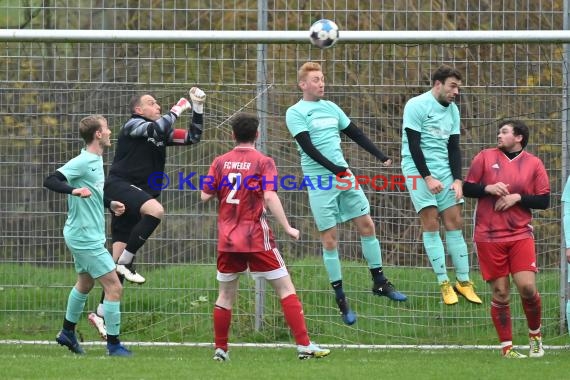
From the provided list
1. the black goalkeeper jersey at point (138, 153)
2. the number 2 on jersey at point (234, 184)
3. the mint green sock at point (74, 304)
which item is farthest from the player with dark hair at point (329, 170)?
the mint green sock at point (74, 304)

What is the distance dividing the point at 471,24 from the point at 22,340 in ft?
19.2

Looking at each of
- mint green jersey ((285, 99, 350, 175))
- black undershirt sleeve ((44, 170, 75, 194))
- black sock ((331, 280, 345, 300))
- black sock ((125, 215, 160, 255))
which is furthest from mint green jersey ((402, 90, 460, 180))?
black undershirt sleeve ((44, 170, 75, 194))

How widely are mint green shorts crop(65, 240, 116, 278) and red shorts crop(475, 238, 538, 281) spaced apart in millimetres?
3306

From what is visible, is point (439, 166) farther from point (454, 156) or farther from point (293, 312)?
point (293, 312)

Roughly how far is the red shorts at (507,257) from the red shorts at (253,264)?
185cm

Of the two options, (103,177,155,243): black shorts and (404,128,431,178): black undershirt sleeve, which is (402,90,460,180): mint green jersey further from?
(103,177,155,243): black shorts

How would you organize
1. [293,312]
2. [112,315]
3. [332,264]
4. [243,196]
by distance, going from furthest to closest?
[332,264]
[112,315]
[293,312]
[243,196]

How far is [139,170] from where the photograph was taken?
11.5m

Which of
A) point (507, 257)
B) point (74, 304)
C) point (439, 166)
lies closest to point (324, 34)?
point (439, 166)

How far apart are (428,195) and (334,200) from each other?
864 mm

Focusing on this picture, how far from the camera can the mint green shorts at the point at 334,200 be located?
11.1m

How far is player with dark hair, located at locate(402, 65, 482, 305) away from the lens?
1082 cm

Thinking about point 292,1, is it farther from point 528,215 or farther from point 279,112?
point 528,215

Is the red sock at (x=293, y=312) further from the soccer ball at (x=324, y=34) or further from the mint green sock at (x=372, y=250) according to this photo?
the soccer ball at (x=324, y=34)
